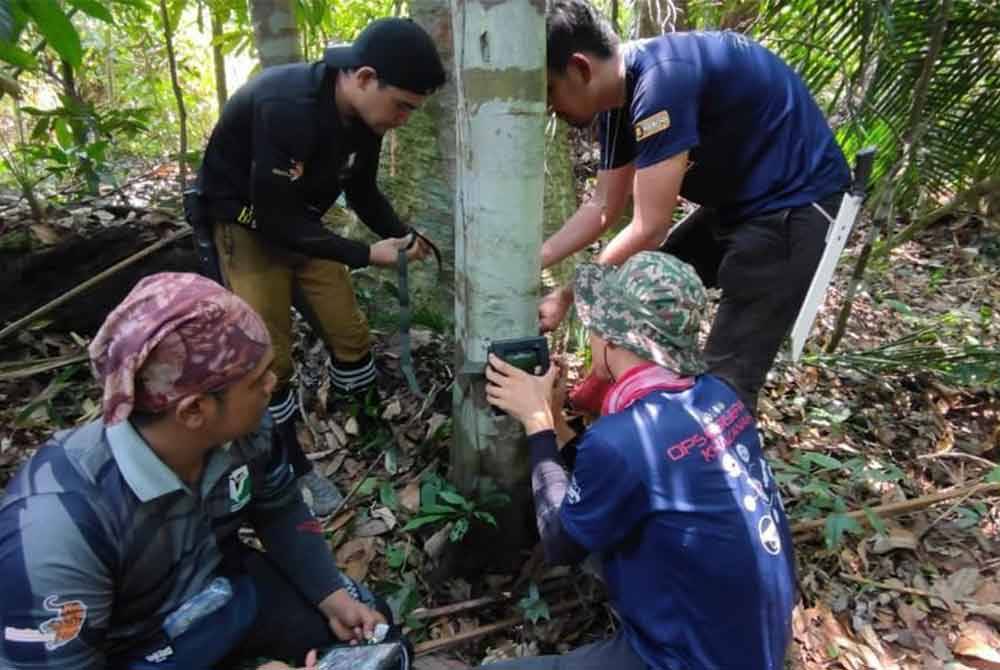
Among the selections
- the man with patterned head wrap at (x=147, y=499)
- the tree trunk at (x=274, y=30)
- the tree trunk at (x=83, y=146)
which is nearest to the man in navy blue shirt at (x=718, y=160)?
the man with patterned head wrap at (x=147, y=499)

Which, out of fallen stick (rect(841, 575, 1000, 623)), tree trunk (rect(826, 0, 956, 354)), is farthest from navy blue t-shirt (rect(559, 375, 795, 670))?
tree trunk (rect(826, 0, 956, 354))

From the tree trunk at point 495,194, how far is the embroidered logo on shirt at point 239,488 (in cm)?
72

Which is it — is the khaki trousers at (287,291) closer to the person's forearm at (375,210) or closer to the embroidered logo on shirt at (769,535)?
the person's forearm at (375,210)

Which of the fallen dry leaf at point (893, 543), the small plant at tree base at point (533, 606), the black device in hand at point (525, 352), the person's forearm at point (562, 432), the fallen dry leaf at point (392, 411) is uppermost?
the black device in hand at point (525, 352)

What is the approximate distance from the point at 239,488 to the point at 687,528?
1.17m

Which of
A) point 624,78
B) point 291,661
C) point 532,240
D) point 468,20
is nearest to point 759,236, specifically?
point 624,78

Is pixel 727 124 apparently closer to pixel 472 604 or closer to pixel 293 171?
pixel 293 171

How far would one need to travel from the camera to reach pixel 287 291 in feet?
10.2

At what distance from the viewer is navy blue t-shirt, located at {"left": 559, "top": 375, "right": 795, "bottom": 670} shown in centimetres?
174

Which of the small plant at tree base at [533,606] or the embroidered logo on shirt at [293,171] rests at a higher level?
the embroidered logo on shirt at [293,171]

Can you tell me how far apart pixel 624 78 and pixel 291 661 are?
2130 millimetres

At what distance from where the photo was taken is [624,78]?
251 cm

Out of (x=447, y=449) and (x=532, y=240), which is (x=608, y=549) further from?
(x=447, y=449)

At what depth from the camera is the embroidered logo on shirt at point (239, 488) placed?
1.96 m
